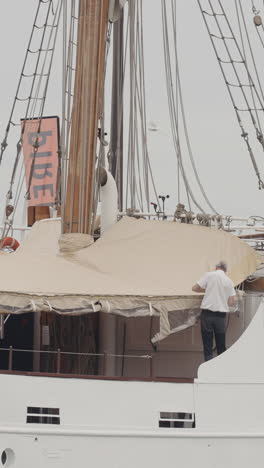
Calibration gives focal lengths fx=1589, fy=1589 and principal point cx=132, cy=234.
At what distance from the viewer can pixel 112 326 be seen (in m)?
23.1

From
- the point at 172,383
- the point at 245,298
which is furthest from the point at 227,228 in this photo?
the point at 172,383

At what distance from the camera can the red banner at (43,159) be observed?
36531 millimetres

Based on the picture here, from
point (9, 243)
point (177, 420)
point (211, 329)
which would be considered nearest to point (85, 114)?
point (9, 243)

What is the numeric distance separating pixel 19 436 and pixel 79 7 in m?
6.97

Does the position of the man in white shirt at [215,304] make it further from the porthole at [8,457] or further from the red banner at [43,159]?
the red banner at [43,159]

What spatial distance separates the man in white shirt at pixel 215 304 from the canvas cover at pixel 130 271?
0.23 metres

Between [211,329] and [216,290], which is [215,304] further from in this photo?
[211,329]

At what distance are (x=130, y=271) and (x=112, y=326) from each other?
110 cm

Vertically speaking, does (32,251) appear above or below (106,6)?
below

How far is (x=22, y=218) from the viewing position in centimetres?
3409

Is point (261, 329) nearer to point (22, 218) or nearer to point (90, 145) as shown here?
point (90, 145)

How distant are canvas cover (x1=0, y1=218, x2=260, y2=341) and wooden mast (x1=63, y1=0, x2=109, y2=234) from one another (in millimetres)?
560

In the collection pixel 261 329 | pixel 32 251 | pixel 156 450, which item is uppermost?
pixel 32 251

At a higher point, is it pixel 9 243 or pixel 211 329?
pixel 9 243
